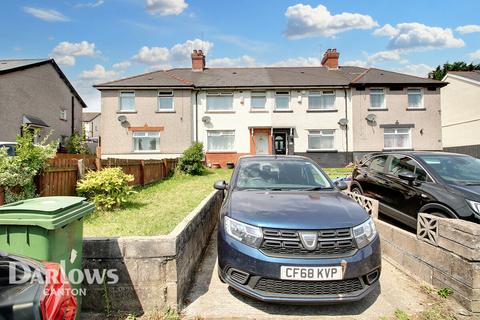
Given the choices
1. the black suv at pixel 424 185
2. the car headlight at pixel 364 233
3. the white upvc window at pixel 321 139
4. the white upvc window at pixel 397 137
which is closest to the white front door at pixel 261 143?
the white upvc window at pixel 321 139

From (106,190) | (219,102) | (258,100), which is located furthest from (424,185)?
(219,102)

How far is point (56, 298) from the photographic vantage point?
1571 millimetres

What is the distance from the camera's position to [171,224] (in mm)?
5207

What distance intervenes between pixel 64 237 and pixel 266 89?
18.9 m

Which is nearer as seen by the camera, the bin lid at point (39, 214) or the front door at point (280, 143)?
the bin lid at point (39, 214)

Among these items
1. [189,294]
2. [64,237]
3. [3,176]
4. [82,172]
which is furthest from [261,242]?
[82,172]

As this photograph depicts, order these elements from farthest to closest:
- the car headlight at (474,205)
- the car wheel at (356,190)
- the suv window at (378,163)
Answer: the car wheel at (356,190) < the suv window at (378,163) < the car headlight at (474,205)

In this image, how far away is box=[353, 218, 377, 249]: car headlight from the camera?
295 centimetres

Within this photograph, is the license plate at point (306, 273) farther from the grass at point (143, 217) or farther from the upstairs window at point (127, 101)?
the upstairs window at point (127, 101)

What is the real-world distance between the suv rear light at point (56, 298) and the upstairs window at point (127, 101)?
19.8m

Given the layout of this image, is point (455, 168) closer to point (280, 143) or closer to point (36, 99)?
point (280, 143)

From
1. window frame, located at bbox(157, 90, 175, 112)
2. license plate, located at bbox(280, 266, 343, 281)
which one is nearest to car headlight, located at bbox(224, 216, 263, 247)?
license plate, located at bbox(280, 266, 343, 281)

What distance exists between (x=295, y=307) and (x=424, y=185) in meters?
3.29

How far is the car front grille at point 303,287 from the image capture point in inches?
108
